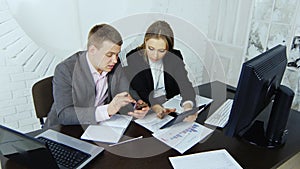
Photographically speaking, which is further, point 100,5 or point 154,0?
point 154,0

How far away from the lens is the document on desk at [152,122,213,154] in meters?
1.02

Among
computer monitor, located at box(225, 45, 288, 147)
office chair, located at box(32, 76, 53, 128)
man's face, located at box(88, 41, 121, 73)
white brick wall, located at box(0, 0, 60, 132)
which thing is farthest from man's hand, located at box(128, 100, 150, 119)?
white brick wall, located at box(0, 0, 60, 132)

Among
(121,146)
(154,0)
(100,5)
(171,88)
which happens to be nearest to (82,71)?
(121,146)

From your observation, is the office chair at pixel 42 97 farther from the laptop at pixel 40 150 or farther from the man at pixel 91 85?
the laptop at pixel 40 150

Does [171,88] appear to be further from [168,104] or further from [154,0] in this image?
[154,0]

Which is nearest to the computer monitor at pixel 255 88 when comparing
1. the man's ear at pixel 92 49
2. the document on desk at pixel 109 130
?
the document on desk at pixel 109 130

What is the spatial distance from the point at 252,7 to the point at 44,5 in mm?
1642

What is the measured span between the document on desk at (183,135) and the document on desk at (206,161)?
Answer: 5 centimetres

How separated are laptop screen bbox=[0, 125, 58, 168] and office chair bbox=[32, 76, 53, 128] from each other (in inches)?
22.1

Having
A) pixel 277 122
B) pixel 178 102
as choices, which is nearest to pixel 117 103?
pixel 178 102

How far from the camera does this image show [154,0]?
229 centimetres

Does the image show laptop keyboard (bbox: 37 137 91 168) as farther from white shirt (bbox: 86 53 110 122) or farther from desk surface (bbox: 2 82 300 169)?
white shirt (bbox: 86 53 110 122)

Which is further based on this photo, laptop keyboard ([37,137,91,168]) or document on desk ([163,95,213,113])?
document on desk ([163,95,213,113])

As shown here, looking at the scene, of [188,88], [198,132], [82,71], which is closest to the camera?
[198,132]
